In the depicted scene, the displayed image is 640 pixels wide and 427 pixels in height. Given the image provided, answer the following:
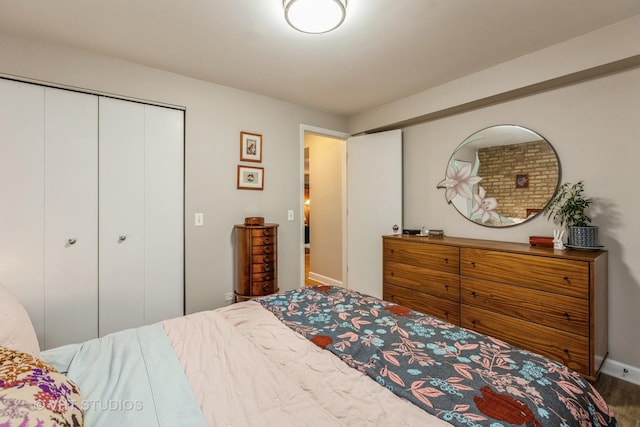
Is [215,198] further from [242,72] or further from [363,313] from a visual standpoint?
[363,313]

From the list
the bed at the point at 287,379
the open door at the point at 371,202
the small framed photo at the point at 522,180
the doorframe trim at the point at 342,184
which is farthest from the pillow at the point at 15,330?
the small framed photo at the point at 522,180

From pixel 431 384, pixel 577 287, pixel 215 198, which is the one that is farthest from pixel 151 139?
pixel 577 287

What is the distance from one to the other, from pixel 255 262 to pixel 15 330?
5.90ft

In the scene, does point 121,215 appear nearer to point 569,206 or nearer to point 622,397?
point 569,206

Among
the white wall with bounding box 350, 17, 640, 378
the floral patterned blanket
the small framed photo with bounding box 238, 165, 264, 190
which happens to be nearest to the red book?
the white wall with bounding box 350, 17, 640, 378

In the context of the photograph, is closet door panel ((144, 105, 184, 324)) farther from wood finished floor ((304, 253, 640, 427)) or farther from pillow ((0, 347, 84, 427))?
wood finished floor ((304, 253, 640, 427))

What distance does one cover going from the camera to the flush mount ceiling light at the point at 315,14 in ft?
5.46

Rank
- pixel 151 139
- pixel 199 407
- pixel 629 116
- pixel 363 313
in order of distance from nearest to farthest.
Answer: pixel 199 407
pixel 363 313
pixel 629 116
pixel 151 139

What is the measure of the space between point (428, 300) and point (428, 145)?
1.72 metres

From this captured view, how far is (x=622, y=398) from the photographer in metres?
1.93

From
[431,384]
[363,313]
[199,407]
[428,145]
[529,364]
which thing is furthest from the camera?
[428,145]

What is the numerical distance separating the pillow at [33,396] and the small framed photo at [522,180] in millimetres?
3164

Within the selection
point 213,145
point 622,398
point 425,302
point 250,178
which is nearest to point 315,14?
point 213,145

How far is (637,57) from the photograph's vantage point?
196 cm
